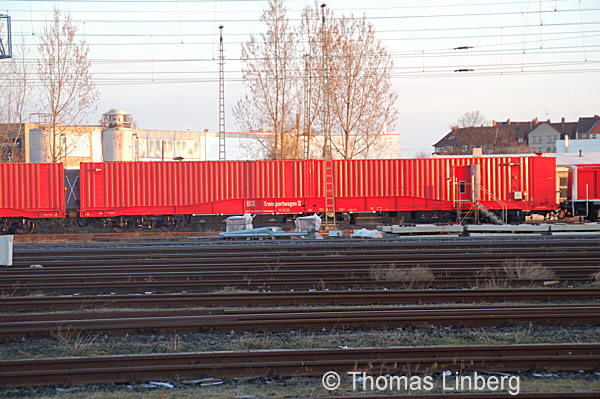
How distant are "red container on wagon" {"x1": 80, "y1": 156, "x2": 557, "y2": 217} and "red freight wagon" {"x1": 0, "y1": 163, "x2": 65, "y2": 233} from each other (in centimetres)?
134

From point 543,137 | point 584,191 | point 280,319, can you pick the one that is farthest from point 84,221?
point 543,137

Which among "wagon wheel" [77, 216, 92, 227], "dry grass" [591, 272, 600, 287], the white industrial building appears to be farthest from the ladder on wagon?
the white industrial building

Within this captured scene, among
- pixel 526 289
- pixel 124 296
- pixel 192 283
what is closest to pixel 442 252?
pixel 526 289

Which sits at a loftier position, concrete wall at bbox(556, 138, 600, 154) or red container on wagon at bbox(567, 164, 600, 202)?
concrete wall at bbox(556, 138, 600, 154)

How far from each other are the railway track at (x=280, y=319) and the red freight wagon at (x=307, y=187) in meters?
17.1

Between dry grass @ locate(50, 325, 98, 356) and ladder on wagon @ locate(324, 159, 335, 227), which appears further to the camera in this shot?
ladder on wagon @ locate(324, 159, 335, 227)

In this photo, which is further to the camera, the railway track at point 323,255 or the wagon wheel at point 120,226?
the wagon wheel at point 120,226

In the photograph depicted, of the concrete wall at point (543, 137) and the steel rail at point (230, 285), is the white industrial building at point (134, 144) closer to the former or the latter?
the steel rail at point (230, 285)

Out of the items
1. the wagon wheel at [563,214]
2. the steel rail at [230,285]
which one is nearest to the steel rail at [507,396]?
the steel rail at [230,285]

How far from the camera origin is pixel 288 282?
40.0 ft

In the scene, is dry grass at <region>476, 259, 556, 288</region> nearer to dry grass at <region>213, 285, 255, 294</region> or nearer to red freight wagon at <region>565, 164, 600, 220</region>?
dry grass at <region>213, 285, 255, 294</region>

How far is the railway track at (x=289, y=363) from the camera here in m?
6.62

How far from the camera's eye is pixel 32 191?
26.3 meters

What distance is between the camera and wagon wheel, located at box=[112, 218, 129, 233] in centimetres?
2716
